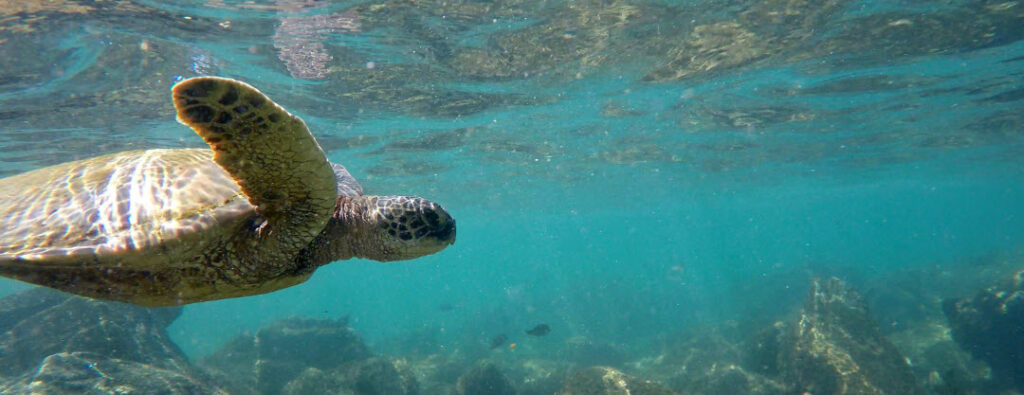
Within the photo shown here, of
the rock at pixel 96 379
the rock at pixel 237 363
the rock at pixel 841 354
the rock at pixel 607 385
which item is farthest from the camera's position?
the rock at pixel 237 363

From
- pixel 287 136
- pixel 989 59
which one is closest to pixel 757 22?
pixel 989 59

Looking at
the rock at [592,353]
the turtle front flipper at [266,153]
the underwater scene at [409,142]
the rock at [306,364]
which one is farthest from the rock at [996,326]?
the turtle front flipper at [266,153]

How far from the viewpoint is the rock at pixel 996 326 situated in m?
11.3

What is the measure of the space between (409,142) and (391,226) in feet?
52.1

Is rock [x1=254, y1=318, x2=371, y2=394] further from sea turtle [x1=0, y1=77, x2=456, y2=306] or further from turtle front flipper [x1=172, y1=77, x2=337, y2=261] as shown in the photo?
turtle front flipper [x1=172, y1=77, x2=337, y2=261]

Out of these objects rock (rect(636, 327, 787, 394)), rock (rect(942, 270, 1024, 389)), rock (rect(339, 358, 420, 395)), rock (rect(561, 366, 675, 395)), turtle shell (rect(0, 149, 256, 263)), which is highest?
turtle shell (rect(0, 149, 256, 263))

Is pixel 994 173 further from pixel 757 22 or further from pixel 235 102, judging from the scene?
pixel 235 102

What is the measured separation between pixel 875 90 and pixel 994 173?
3737 centimetres

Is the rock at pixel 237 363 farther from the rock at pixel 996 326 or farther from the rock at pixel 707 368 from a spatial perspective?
the rock at pixel 996 326

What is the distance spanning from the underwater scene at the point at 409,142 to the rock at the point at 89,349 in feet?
0.22

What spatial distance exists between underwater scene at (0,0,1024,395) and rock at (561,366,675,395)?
0.08 metres

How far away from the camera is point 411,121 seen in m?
16.1

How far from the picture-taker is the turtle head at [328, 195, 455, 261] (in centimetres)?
338

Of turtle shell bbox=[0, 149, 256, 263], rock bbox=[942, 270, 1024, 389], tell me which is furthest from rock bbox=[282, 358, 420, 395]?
rock bbox=[942, 270, 1024, 389]
